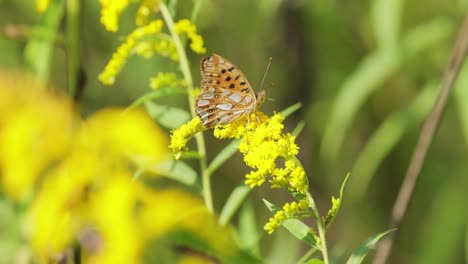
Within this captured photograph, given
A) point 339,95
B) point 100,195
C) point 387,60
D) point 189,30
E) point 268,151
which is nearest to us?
point 268,151

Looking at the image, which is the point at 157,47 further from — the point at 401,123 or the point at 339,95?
the point at 339,95

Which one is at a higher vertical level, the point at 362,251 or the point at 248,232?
the point at 362,251

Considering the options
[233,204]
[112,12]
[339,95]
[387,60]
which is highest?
[112,12]

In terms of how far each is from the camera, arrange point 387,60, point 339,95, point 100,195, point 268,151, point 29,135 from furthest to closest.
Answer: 1. point 339,95
2. point 387,60
3. point 29,135
4. point 100,195
5. point 268,151

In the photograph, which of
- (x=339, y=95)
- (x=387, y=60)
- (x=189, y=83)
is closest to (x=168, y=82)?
(x=189, y=83)

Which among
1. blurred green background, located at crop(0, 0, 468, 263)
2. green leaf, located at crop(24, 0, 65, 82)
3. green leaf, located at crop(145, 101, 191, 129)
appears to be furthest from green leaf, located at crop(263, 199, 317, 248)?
blurred green background, located at crop(0, 0, 468, 263)

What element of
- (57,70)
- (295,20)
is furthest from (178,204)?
(57,70)

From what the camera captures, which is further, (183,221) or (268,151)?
(183,221)

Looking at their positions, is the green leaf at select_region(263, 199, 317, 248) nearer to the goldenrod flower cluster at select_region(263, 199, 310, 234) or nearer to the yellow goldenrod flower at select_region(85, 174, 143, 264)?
the goldenrod flower cluster at select_region(263, 199, 310, 234)

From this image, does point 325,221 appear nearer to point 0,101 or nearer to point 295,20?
point 0,101

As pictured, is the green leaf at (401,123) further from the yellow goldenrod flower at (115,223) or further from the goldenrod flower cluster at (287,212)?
the goldenrod flower cluster at (287,212)
